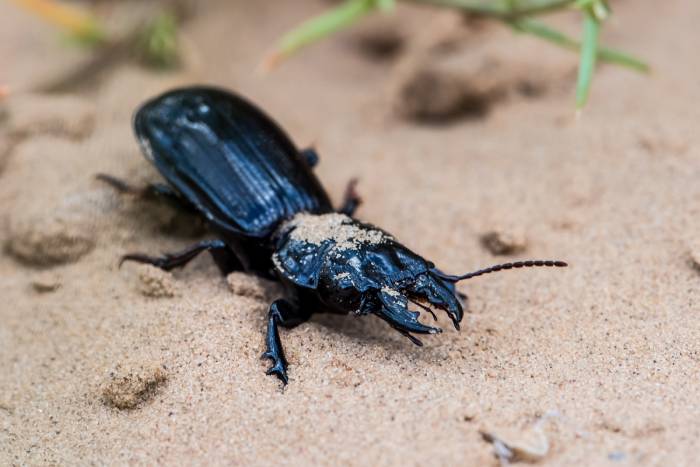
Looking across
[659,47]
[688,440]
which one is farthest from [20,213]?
[659,47]

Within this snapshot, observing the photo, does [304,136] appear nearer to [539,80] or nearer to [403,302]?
[539,80]

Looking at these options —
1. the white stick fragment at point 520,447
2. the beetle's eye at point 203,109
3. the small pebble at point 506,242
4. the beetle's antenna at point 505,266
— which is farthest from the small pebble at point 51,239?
the white stick fragment at point 520,447

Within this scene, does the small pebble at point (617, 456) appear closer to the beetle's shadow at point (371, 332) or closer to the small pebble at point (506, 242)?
the beetle's shadow at point (371, 332)

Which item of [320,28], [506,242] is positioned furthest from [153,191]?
[506,242]

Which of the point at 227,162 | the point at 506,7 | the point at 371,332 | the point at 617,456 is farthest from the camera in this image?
the point at 506,7

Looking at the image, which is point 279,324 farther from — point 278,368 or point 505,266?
point 505,266

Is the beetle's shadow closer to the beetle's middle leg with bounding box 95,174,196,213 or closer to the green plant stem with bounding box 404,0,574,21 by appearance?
the beetle's middle leg with bounding box 95,174,196,213

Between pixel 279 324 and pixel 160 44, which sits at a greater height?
pixel 160 44

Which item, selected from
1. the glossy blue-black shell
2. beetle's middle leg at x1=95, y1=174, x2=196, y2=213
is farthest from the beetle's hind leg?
beetle's middle leg at x1=95, y1=174, x2=196, y2=213
